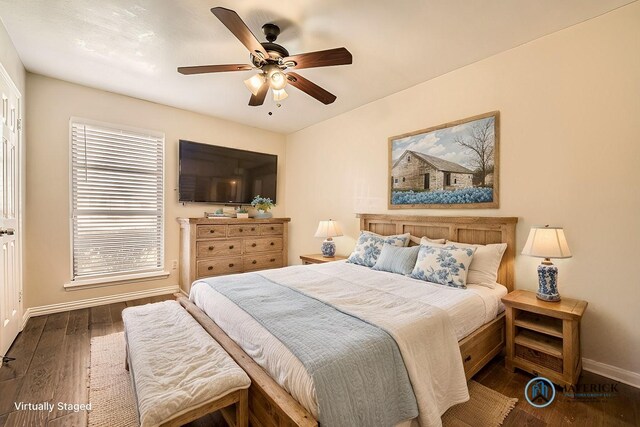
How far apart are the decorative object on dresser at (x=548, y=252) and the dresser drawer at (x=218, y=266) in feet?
11.5

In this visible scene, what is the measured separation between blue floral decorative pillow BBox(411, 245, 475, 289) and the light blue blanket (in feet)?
3.60

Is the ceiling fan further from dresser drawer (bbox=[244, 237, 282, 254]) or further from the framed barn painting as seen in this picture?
dresser drawer (bbox=[244, 237, 282, 254])

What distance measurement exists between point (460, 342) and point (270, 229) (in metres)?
3.30

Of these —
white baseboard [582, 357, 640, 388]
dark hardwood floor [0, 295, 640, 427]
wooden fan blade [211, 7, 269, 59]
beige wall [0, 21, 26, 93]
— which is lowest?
dark hardwood floor [0, 295, 640, 427]

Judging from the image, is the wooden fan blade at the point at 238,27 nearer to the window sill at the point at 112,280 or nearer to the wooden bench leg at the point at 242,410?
the wooden bench leg at the point at 242,410

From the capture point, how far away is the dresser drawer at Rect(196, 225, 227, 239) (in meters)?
3.83

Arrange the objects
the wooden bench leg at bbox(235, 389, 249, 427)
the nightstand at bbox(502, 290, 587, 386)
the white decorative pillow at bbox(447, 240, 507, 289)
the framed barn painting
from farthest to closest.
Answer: the framed barn painting
the white decorative pillow at bbox(447, 240, 507, 289)
the nightstand at bbox(502, 290, 587, 386)
the wooden bench leg at bbox(235, 389, 249, 427)

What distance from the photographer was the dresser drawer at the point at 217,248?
Answer: 3.84 meters

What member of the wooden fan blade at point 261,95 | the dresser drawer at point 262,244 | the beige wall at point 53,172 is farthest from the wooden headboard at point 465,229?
the beige wall at point 53,172

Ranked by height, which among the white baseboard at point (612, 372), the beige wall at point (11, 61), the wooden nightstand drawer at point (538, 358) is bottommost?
the white baseboard at point (612, 372)

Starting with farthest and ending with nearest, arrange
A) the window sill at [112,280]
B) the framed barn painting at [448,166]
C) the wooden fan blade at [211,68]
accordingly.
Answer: the window sill at [112,280]
the framed barn painting at [448,166]
the wooden fan blade at [211,68]

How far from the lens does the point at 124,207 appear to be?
3.71 metres

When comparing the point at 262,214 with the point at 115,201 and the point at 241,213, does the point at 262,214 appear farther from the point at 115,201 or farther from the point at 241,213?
the point at 115,201

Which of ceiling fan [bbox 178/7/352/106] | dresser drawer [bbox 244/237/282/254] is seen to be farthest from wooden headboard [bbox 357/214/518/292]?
dresser drawer [bbox 244/237/282/254]
